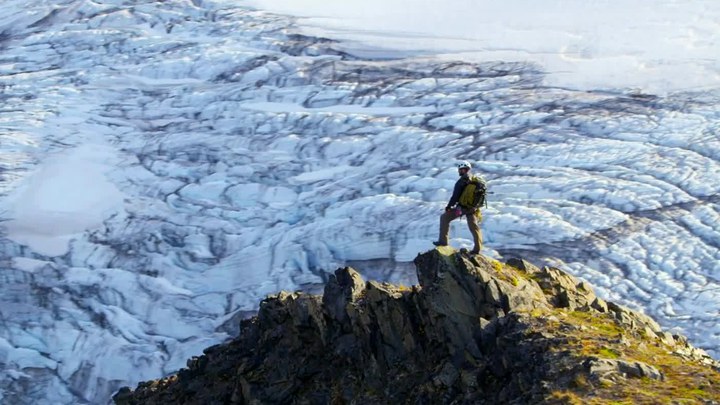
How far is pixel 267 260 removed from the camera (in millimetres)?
26547

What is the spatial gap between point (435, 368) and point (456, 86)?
21.0 m

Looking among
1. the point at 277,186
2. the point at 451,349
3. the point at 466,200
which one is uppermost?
the point at 466,200

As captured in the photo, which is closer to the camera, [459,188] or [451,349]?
[451,349]

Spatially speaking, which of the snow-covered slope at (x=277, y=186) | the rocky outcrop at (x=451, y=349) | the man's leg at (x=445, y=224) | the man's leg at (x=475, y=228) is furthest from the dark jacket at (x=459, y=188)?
the snow-covered slope at (x=277, y=186)

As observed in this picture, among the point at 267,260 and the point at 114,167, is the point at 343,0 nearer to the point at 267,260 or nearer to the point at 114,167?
the point at 114,167

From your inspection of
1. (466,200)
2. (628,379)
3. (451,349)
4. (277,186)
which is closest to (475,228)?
(466,200)

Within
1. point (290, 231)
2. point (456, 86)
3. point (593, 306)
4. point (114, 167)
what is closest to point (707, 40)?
point (456, 86)

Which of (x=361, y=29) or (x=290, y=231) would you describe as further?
(x=361, y=29)

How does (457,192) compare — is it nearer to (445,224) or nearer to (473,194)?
(473,194)

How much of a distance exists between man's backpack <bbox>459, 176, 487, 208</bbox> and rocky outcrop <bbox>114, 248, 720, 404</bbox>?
71 centimetres

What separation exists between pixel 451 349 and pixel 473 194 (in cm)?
182

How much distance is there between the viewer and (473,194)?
1270cm

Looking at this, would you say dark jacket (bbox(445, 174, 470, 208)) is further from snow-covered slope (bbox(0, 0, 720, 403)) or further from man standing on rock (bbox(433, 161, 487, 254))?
snow-covered slope (bbox(0, 0, 720, 403))

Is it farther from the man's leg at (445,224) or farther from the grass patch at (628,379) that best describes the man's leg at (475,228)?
the grass patch at (628,379)
